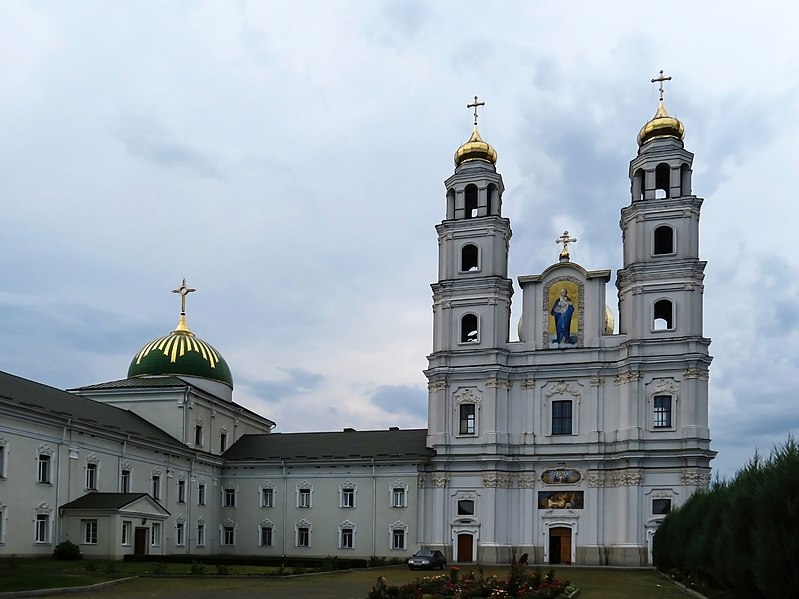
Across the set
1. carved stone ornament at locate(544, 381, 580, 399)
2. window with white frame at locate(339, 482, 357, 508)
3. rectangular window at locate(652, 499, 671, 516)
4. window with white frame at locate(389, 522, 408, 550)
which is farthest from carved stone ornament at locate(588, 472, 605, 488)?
window with white frame at locate(339, 482, 357, 508)

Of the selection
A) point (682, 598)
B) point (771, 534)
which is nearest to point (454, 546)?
point (682, 598)

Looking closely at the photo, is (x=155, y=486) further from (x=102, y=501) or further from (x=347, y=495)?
(x=347, y=495)

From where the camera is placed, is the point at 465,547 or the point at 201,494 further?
the point at 201,494

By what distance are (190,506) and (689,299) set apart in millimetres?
32676

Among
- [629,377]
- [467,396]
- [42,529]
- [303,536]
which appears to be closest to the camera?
[42,529]

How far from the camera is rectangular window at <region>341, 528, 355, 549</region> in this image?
60.2 m

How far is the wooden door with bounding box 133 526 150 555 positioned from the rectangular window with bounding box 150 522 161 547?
2.98 feet

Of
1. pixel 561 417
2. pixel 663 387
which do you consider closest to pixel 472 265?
pixel 561 417

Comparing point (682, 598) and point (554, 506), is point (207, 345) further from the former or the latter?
point (682, 598)

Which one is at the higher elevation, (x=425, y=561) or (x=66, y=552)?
(x=66, y=552)

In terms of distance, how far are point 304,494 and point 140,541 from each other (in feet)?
49.9

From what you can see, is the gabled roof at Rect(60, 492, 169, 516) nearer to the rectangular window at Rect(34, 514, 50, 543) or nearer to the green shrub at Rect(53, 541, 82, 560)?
the rectangular window at Rect(34, 514, 50, 543)

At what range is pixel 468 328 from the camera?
6106 cm

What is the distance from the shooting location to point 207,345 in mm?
67938
